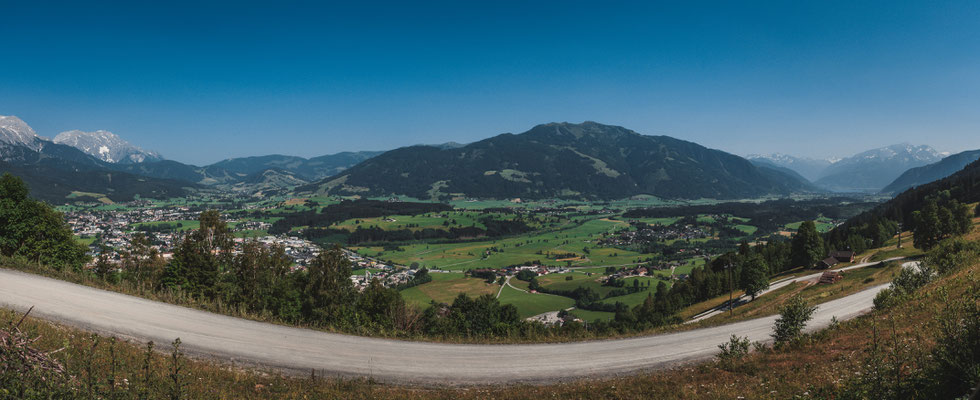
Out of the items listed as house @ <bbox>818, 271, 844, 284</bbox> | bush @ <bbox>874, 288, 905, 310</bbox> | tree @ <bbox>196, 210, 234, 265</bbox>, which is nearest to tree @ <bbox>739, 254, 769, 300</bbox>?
house @ <bbox>818, 271, 844, 284</bbox>

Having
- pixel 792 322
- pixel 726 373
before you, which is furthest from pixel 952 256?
pixel 726 373

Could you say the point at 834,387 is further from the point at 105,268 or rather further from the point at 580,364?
the point at 105,268

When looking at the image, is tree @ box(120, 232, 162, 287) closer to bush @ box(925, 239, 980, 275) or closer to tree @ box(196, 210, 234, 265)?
tree @ box(196, 210, 234, 265)

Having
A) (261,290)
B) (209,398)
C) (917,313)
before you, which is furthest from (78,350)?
(917,313)

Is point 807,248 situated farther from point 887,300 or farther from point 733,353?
point 733,353

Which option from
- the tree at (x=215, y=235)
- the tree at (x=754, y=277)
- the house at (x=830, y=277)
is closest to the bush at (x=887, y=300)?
the house at (x=830, y=277)

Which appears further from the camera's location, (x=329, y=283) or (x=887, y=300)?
(x=329, y=283)
